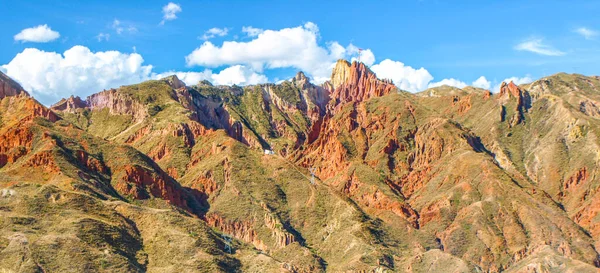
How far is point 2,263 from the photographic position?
595 ft

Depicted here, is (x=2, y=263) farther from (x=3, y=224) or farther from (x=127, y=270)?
(x=127, y=270)

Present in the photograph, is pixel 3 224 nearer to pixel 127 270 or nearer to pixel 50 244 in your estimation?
pixel 50 244

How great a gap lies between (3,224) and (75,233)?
53.7 feet

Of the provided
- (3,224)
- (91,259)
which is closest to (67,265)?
(91,259)

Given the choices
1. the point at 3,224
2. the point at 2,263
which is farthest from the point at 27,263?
the point at 3,224

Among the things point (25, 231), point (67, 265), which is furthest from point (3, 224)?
point (67, 265)

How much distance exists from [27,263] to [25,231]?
595 inches

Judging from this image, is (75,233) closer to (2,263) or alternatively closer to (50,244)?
(50,244)

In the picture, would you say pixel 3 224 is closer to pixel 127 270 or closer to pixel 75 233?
pixel 75 233

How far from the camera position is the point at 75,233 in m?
200

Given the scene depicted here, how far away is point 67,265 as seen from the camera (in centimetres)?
18838

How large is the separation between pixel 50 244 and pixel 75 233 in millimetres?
8264

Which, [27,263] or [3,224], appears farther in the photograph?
[3,224]

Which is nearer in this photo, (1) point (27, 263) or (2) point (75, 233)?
(1) point (27, 263)
